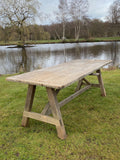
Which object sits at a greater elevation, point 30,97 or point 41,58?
point 41,58

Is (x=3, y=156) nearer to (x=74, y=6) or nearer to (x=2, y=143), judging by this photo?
(x=2, y=143)

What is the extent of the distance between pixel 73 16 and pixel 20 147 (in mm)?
37058

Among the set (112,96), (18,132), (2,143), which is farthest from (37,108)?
(112,96)

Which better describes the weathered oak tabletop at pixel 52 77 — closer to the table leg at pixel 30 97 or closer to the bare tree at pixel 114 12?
the table leg at pixel 30 97

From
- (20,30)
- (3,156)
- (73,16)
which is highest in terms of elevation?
(73,16)

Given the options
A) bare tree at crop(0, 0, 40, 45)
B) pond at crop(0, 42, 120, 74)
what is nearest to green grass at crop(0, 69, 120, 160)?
pond at crop(0, 42, 120, 74)

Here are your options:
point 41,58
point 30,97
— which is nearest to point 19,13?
point 41,58

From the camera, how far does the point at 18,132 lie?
1.96 metres

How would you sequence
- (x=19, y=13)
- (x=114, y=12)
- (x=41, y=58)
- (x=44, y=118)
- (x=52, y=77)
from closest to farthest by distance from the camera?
1. (x=52, y=77)
2. (x=44, y=118)
3. (x=41, y=58)
4. (x=19, y=13)
5. (x=114, y=12)

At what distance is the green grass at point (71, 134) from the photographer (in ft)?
5.06

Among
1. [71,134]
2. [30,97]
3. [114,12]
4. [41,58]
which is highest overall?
[114,12]

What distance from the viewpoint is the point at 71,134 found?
1.86 meters

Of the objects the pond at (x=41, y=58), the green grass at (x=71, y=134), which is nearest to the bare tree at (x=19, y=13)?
the pond at (x=41, y=58)

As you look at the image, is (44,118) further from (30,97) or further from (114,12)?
(114,12)
